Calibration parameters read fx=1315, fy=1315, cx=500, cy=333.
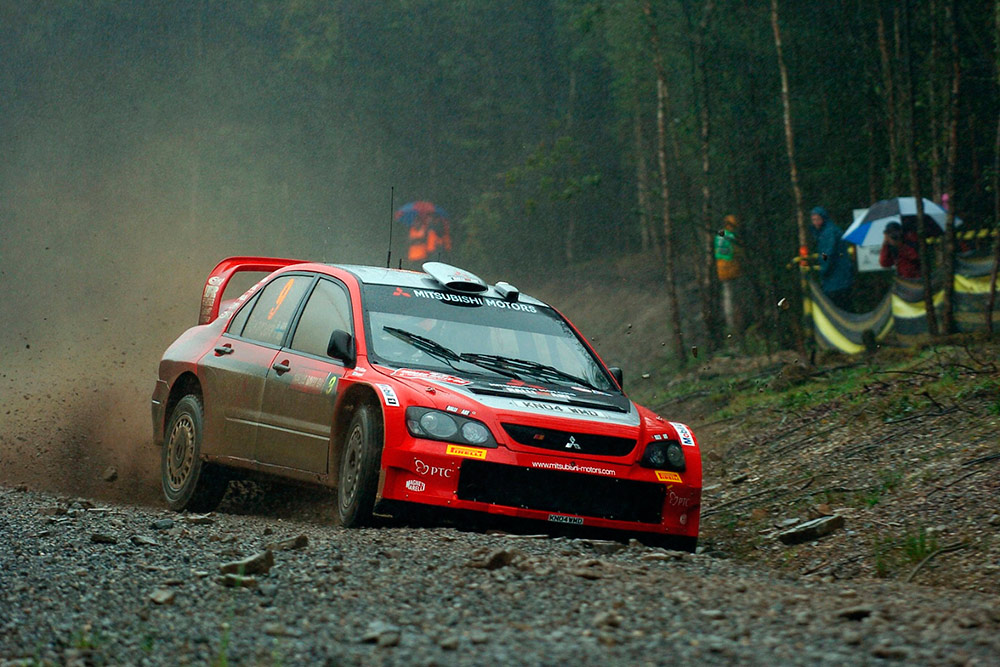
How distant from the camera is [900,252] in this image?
17.2 meters

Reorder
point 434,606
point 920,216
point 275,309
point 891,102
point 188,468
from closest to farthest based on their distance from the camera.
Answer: point 434,606, point 275,309, point 188,468, point 920,216, point 891,102

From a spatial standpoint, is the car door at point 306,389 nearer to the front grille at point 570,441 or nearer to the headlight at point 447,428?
the headlight at point 447,428

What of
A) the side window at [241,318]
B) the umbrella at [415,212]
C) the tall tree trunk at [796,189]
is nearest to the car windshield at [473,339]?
the side window at [241,318]

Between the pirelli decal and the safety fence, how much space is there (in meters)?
9.23

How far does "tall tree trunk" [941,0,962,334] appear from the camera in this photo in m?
14.5

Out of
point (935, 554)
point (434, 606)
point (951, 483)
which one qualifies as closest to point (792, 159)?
point (951, 483)

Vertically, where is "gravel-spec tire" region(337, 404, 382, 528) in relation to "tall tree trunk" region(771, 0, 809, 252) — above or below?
below

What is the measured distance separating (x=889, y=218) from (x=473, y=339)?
11.9m

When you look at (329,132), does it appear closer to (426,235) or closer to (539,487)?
(426,235)

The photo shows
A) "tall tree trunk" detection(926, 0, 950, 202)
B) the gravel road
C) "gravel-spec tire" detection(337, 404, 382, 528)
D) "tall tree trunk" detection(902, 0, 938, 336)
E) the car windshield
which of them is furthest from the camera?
"tall tree trunk" detection(926, 0, 950, 202)

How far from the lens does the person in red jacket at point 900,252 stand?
56.2ft

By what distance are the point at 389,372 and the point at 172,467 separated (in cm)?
281

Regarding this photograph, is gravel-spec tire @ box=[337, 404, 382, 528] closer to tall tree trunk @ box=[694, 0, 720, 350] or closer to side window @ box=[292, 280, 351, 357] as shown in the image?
side window @ box=[292, 280, 351, 357]

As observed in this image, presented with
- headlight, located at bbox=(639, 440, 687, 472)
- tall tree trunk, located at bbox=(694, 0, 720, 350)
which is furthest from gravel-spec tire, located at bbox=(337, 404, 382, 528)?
tall tree trunk, located at bbox=(694, 0, 720, 350)
